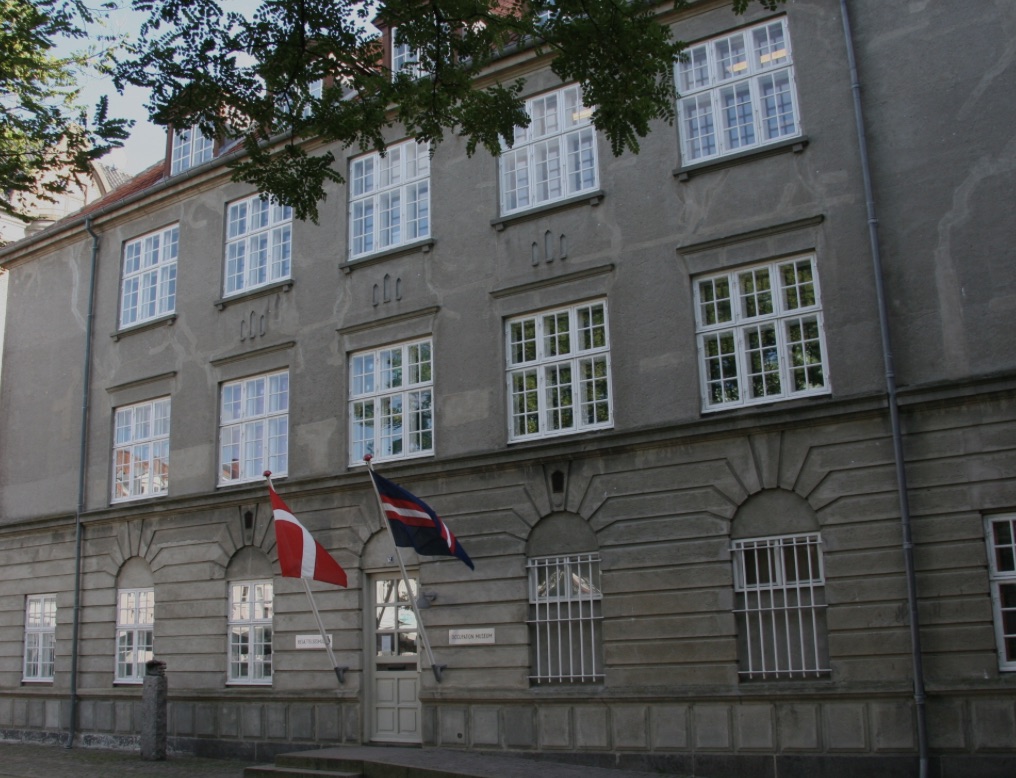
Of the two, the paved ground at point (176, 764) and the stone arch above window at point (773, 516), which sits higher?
the stone arch above window at point (773, 516)

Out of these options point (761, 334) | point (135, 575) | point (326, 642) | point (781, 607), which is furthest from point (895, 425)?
point (135, 575)

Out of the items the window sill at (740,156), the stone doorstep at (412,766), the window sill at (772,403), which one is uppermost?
the window sill at (740,156)

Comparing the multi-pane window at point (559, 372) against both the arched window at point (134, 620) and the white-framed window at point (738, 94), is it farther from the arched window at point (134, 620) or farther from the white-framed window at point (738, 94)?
the arched window at point (134, 620)

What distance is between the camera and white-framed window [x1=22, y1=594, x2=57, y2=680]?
2408 centimetres

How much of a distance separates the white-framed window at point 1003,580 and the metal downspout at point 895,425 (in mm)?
897

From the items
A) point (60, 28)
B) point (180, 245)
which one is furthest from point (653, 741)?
point (180, 245)

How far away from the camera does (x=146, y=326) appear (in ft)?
78.0

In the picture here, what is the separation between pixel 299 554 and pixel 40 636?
1002 centimetres

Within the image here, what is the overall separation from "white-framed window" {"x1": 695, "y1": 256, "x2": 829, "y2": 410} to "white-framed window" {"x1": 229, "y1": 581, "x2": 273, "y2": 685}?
9171 mm

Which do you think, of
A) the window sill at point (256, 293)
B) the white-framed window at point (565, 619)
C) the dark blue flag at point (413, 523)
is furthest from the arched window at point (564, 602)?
the window sill at point (256, 293)

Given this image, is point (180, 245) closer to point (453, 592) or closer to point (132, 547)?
point (132, 547)

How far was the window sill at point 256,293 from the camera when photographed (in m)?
21.3

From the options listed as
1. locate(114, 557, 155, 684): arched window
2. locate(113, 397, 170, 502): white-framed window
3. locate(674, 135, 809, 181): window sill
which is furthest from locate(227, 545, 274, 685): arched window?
locate(674, 135, 809, 181): window sill

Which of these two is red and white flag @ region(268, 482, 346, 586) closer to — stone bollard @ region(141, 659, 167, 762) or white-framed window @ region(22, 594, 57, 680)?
stone bollard @ region(141, 659, 167, 762)
